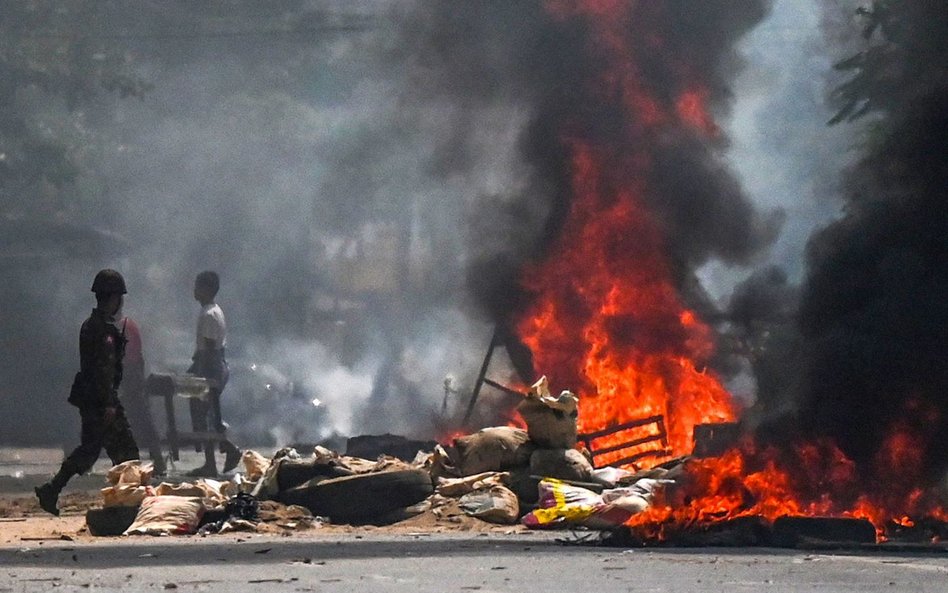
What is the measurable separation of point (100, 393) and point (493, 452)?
302 cm

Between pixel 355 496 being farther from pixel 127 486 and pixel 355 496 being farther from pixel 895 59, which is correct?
pixel 895 59

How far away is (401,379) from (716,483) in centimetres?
2078

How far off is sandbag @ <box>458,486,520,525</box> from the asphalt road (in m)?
1.53

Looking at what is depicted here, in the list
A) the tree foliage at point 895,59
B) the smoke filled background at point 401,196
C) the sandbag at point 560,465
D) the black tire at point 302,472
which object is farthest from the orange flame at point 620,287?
the black tire at point 302,472

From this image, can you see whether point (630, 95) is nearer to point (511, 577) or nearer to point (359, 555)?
point (359, 555)

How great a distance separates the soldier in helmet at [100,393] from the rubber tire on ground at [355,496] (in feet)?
4.48

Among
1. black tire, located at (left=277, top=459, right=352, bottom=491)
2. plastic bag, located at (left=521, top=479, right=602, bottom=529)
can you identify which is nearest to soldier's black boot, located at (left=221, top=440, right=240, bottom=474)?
black tire, located at (left=277, top=459, right=352, bottom=491)

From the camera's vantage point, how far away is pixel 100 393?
1442 centimetres

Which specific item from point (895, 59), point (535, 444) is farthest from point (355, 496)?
point (895, 59)

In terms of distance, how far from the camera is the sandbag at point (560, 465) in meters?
14.4

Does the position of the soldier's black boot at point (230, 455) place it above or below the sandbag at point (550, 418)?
above

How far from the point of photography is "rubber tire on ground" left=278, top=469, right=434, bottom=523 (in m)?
14.0

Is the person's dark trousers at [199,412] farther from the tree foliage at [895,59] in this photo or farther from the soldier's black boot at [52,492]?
the tree foliage at [895,59]

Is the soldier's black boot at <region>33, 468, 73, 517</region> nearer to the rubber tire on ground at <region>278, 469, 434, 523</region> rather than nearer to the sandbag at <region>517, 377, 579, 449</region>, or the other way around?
the rubber tire on ground at <region>278, 469, 434, 523</region>
